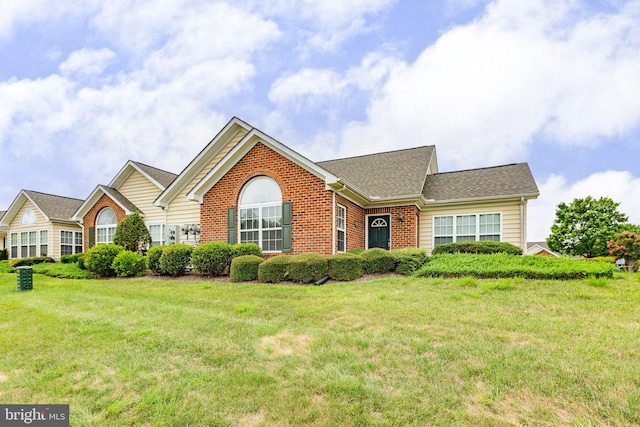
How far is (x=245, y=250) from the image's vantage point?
11.7 m

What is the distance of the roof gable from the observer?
71.3 ft

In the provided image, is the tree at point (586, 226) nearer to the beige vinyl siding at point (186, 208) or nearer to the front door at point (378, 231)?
the front door at point (378, 231)

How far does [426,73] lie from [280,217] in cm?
722

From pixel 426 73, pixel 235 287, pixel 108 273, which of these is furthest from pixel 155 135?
pixel 426 73

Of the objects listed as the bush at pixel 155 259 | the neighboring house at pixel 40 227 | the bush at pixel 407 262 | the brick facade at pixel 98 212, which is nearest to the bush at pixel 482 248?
the bush at pixel 407 262

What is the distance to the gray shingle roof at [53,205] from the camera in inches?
856

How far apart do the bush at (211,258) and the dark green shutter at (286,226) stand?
6.18 feet

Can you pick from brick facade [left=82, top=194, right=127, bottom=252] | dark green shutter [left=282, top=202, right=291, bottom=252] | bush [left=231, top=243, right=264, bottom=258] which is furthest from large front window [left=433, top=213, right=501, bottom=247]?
brick facade [left=82, top=194, right=127, bottom=252]

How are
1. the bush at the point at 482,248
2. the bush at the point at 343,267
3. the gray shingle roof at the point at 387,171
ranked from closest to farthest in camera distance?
the bush at the point at 343,267 → the bush at the point at 482,248 → the gray shingle roof at the point at 387,171

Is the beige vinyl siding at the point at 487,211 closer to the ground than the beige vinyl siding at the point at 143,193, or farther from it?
closer to the ground

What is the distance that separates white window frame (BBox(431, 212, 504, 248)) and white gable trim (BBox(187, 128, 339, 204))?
250 inches

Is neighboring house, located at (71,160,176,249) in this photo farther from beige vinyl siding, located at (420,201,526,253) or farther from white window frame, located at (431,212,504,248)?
white window frame, located at (431,212,504,248)

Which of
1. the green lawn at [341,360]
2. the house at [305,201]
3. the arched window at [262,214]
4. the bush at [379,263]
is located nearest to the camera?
the green lawn at [341,360]

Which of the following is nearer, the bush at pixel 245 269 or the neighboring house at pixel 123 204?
the bush at pixel 245 269
